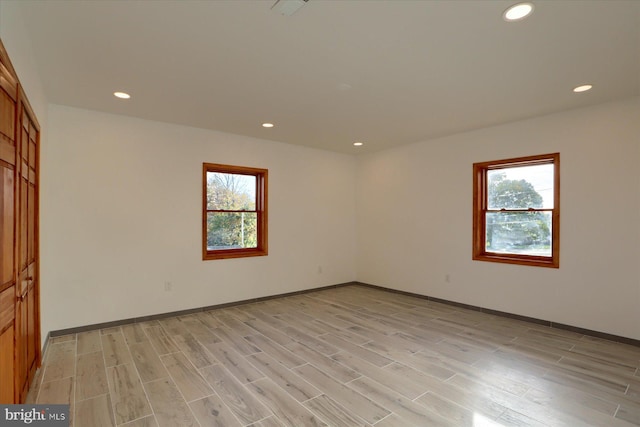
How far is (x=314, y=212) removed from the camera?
597cm

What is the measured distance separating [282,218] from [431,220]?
257cm

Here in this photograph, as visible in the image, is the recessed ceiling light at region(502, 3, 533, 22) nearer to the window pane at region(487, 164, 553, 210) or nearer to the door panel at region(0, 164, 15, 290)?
the window pane at region(487, 164, 553, 210)

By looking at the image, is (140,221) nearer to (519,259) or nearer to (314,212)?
(314,212)

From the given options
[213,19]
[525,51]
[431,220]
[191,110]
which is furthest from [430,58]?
[431,220]

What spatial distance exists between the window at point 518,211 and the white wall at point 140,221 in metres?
3.05

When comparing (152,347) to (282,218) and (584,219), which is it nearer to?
(282,218)

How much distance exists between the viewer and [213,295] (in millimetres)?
4719

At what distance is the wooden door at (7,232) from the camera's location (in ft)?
5.46

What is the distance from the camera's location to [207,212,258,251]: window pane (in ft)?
15.8

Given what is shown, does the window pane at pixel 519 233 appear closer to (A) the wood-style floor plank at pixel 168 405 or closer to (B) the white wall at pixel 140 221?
(B) the white wall at pixel 140 221

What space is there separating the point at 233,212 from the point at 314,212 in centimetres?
160

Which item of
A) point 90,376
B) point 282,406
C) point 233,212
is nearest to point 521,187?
point 282,406

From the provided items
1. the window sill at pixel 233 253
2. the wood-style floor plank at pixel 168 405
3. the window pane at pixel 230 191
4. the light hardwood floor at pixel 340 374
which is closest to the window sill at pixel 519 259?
the light hardwood floor at pixel 340 374

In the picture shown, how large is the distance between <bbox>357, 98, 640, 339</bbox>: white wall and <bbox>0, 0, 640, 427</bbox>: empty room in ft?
0.09
